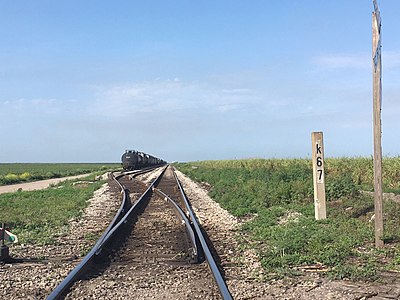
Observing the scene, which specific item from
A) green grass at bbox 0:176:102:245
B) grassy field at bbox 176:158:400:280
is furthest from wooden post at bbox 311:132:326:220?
green grass at bbox 0:176:102:245

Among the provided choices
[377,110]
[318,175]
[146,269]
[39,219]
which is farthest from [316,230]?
[39,219]

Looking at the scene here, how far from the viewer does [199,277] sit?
19.0 ft

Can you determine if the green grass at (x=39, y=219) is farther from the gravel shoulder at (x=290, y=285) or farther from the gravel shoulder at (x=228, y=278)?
the gravel shoulder at (x=290, y=285)

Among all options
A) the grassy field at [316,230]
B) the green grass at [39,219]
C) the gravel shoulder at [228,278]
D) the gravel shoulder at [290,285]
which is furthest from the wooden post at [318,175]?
the green grass at [39,219]

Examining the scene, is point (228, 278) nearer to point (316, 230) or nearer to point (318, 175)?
point (316, 230)

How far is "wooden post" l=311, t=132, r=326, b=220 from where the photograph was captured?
9859mm

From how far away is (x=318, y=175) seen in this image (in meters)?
9.99

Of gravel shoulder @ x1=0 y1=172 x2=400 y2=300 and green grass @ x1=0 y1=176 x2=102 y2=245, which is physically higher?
green grass @ x1=0 y1=176 x2=102 y2=245

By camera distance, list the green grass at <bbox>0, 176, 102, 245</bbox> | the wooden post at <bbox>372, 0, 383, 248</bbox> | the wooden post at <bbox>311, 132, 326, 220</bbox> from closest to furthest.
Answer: the wooden post at <bbox>372, 0, 383, 248</bbox> < the green grass at <bbox>0, 176, 102, 245</bbox> < the wooden post at <bbox>311, 132, 326, 220</bbox>

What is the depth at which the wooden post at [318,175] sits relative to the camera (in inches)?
388

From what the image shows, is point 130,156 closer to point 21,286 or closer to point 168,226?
point 168,226

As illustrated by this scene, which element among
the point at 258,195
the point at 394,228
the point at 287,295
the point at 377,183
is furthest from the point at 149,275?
the point at 258,195

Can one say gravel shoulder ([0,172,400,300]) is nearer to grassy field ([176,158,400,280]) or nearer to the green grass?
grassy field ([176,158,400,280])

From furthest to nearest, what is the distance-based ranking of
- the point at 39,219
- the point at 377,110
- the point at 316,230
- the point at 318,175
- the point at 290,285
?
1. the point at 39,219
2. the point at 318,175
3. the point at 316,230
4. the point at 377,110
5. the point at 290,285
